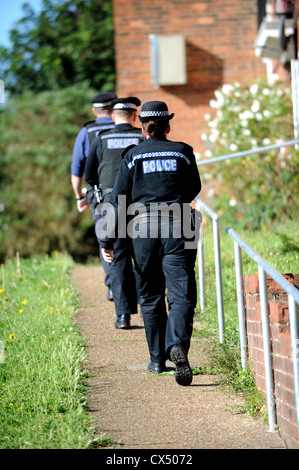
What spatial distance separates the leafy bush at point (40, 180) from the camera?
18.1 metres

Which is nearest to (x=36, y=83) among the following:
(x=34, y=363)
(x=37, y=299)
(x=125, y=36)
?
(x=125, y=36)

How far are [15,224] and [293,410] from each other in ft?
49.9

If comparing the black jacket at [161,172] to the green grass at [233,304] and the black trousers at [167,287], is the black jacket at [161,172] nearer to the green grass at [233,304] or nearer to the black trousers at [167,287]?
the black trousers at [167,287]

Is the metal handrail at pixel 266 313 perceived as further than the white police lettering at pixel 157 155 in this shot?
No

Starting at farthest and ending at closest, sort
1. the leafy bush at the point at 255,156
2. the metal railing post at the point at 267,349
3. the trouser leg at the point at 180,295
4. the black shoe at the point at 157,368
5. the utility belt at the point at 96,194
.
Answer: the leafy bush at the point at 255,156, the utility belt at the point at 96,194, the black shoe at the point at 157,368, the trouser leg at the point at 180,295, the metal railing post at the point at 267,349

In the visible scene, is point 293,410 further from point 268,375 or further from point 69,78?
point 69,78

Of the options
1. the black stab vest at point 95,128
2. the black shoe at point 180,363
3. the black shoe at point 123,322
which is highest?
the black stab vest at point 95,128

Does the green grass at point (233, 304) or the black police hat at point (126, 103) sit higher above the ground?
the black police hat at point (126, 103)

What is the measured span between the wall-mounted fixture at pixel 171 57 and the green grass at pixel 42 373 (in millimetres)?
7812

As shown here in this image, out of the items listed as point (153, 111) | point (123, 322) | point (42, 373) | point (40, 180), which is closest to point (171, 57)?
point (40, 180)

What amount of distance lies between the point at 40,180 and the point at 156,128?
1372 centimetres

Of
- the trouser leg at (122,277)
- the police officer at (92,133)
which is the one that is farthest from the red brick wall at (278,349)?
the police officer at (92,133)
